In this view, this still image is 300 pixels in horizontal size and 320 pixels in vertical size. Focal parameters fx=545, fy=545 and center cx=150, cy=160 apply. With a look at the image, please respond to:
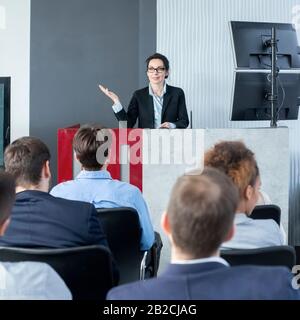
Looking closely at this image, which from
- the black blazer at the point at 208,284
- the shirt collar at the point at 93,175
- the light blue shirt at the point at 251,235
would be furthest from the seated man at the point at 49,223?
the black blazer at the point at 208,284

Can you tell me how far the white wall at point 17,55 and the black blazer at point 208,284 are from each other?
4667mm

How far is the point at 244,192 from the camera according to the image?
200 centimetres

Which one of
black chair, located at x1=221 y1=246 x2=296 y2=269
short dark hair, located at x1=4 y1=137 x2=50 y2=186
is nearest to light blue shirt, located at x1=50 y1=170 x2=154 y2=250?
short dark hair, located at x1=4 y1=137 x2=50 y2=186

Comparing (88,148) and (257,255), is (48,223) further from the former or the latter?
(88,148)

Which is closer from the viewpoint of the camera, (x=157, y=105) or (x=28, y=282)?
(x=28, y=282)

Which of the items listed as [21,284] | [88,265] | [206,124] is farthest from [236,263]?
[206,124]

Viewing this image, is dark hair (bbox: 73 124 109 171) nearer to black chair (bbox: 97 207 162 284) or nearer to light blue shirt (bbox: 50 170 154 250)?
light blue shirt (bbox: 50 170 154 250)

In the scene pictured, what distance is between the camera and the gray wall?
223 inches

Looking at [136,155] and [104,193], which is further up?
[136,155]

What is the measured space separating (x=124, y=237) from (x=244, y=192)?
0.79 metres

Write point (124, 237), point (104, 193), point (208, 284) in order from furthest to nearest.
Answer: point (104, 193) → point (124, 237) → point (208, 284)

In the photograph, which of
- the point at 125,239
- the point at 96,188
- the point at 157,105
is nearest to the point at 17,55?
the point at 157,105

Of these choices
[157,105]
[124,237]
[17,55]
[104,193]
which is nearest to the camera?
[124,237]

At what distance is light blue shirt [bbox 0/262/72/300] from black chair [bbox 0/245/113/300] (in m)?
0.20
